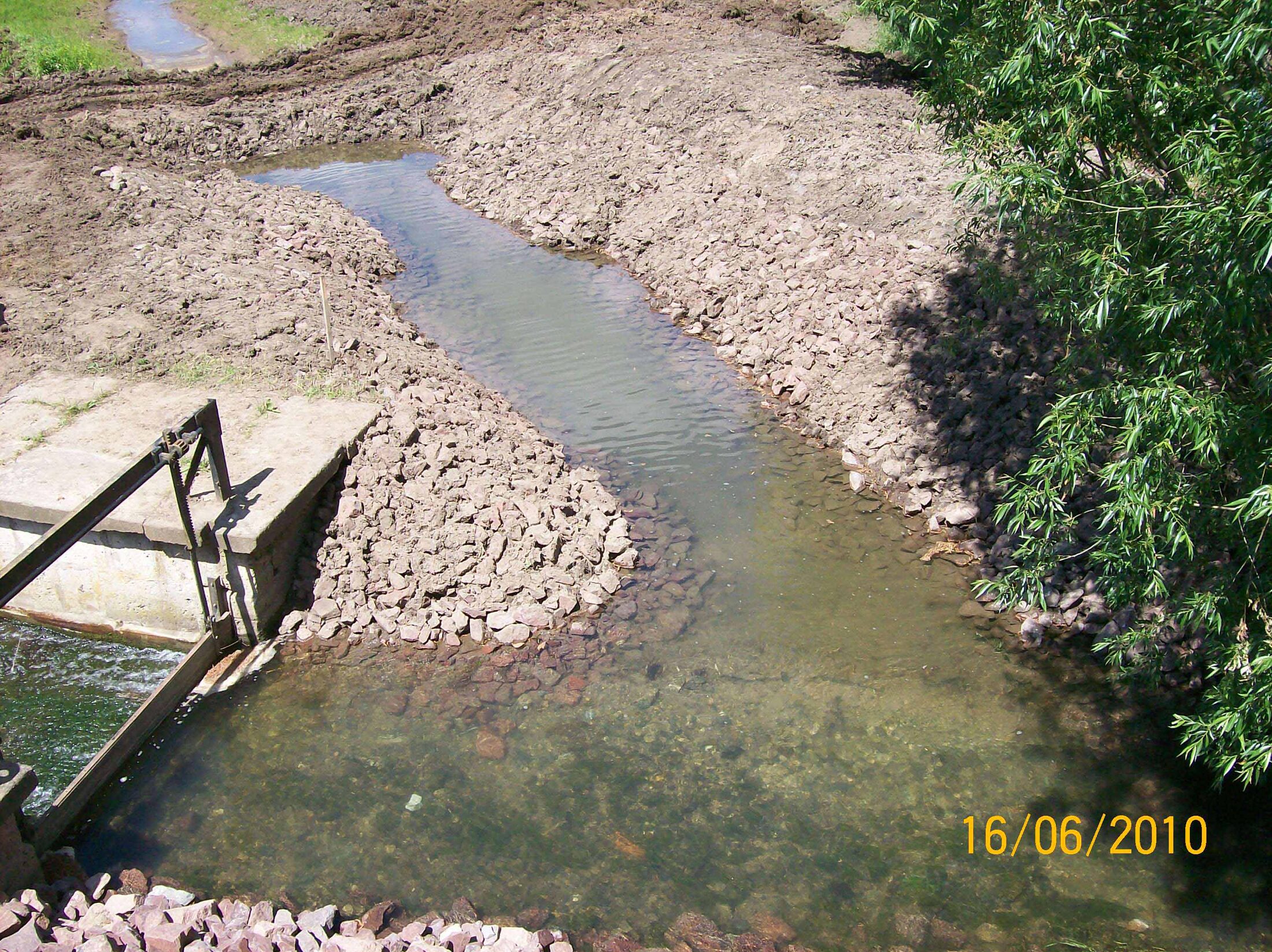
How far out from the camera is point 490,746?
8219 millimetres

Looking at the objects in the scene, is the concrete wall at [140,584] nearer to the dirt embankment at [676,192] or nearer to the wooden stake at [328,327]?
the dirt embankment at [676,192]

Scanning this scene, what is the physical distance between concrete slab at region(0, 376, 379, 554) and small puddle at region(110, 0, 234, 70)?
2372 centimetres

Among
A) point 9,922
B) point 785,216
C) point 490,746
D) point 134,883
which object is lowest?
point 490,746

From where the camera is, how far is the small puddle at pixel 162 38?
3145cm

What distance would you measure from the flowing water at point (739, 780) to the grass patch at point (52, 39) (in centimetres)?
2717

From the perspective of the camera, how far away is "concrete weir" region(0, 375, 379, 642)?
9102 mm

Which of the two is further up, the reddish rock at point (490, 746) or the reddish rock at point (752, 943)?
the reddish rock at point (490, 746)

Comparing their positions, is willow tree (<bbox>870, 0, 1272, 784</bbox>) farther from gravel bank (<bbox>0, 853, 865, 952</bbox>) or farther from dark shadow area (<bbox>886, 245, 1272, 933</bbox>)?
gravel bank (<bbox>0, 853, 865, 952</bbox>)

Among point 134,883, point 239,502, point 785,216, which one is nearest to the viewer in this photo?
point 134,883

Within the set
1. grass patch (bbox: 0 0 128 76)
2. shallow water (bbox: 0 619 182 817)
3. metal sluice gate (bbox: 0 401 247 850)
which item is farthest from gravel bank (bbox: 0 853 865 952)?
grass patch (bbox: 0 0 128 76)

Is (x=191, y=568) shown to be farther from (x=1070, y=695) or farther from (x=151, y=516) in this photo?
(x=1070, y=695)

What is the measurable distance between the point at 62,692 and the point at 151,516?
1.80 meters

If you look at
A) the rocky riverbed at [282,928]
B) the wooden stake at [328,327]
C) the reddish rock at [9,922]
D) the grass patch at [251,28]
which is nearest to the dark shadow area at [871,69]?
the wooden stake at [328,327]
